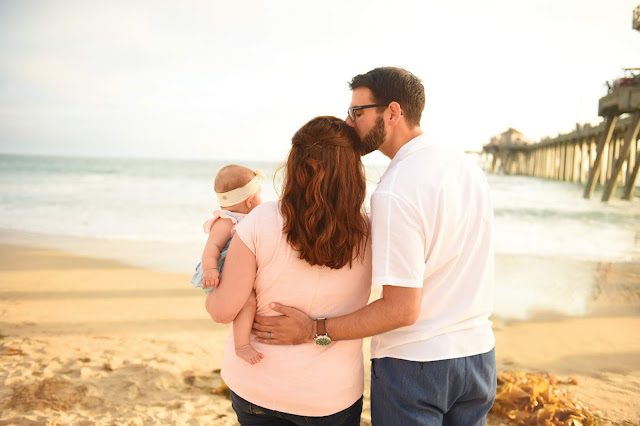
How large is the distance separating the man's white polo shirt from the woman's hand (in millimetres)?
291

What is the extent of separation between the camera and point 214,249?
220 cm

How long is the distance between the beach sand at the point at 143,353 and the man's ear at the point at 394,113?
8.23 feet

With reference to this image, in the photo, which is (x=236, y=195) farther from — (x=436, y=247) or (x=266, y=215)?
(x=436, y=247)

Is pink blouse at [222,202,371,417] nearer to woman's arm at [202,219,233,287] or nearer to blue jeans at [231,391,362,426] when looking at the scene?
blue jeans at [231,391,362,426]

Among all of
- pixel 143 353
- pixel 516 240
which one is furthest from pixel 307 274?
pixel 516 240

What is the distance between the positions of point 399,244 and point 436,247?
0.16m

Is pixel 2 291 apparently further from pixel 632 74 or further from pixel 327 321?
pixel 632 74

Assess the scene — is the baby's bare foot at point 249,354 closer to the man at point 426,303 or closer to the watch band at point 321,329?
the man at point 426,303

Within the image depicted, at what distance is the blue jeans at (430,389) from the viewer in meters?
1.69

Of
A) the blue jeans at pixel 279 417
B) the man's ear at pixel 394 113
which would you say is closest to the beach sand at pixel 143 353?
the blue jeans at pixel 279 417

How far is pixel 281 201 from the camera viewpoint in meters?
1.67

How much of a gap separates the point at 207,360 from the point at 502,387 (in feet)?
8.62

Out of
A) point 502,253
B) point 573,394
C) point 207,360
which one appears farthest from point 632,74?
point 207,360

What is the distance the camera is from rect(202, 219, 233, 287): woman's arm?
203 cm
